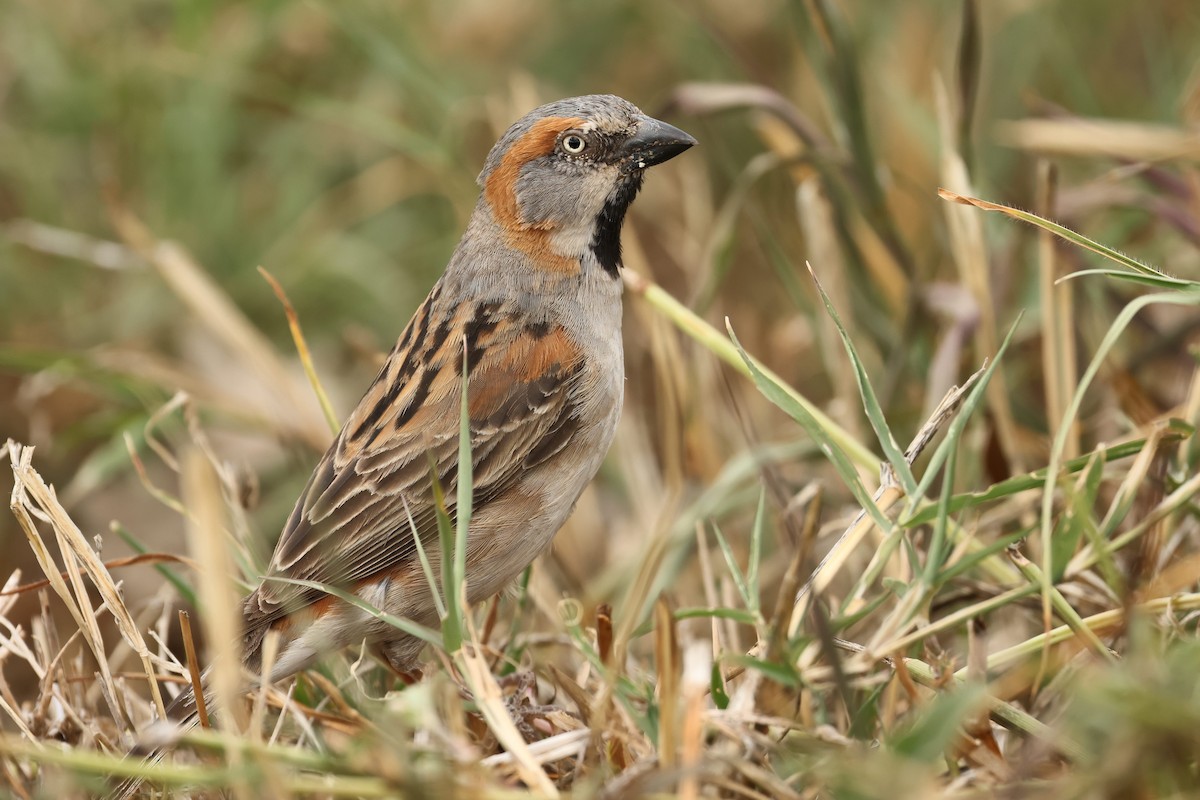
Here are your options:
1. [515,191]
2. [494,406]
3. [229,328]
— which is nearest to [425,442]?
[494,406]

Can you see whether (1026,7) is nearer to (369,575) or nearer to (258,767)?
(369,575)

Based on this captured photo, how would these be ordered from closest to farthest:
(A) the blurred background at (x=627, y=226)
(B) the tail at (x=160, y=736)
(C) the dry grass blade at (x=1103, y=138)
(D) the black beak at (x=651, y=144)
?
(B) the tail at (x=160, y=736) < (D) the black beak at (x=651, y=144) < (A) the blurred background at (x=627, y=226) < (C) the dry grass blade at (x=1103, y=138)

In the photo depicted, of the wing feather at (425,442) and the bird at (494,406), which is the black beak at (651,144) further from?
the wing feather at (425,442)

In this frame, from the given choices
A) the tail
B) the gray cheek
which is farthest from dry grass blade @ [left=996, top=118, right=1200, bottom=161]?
the tail

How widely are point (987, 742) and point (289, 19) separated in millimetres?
5147

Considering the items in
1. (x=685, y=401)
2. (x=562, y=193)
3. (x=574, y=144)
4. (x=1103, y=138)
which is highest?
(x=574, y=144)

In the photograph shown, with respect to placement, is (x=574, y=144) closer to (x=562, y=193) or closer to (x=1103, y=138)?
(x=562, y=193)

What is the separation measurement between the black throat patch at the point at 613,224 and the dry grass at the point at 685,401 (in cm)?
21

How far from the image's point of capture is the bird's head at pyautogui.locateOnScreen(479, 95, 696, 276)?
3.99m

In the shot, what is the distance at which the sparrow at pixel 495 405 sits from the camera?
3.56 meters

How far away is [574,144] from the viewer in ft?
13.2

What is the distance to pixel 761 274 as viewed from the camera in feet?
22.7

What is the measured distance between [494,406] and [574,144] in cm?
82

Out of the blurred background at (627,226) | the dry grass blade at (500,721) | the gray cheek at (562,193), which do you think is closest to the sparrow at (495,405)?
the gray cheek at (562,193)
